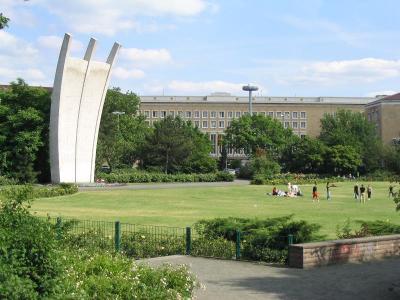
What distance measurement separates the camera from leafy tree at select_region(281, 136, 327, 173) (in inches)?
3755

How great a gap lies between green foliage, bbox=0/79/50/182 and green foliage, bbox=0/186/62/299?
60.8m

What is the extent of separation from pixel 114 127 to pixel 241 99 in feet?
280

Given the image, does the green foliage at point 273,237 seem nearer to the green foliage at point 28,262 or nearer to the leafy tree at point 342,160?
the green foliage at point 28,262

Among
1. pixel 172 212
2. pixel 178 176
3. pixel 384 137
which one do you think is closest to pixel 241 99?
pixel 384 137

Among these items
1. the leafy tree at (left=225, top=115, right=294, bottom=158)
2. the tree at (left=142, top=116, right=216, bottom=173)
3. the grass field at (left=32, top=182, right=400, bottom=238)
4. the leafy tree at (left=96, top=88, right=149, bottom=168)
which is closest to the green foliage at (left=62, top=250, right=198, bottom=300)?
the grass field at (left=32, top=182, right=400, bottom=238)

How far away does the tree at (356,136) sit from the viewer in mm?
99688

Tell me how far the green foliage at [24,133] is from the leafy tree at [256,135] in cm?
5281

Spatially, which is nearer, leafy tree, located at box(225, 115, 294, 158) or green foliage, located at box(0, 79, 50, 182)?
green foliage, located at box(0, 79, 50, 182)

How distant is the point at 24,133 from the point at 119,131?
29852 mm

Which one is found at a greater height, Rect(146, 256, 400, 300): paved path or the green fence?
the green fence

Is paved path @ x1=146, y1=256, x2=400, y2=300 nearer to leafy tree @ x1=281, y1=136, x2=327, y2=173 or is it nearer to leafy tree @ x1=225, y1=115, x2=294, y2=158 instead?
leafy tree @ x1=281, y1=136, x2=327, y2=173

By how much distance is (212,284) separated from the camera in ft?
39.4

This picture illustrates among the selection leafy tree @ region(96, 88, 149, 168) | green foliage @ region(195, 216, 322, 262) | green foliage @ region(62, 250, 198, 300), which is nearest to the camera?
green foliage @ region(62, 250, 198, 300)

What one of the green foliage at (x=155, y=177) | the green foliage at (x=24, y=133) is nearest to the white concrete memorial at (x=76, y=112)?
the green foliage at (x=24, y=133)
